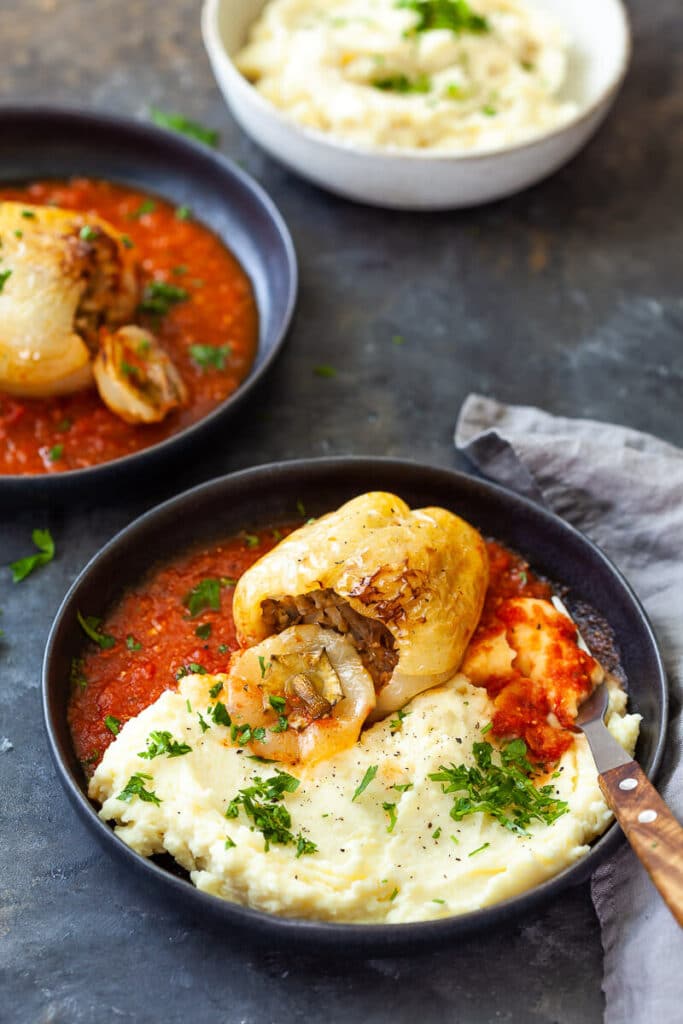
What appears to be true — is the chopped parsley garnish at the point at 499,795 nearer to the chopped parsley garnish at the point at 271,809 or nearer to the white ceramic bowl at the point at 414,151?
the chopped parsley garnish at the point at 271,809

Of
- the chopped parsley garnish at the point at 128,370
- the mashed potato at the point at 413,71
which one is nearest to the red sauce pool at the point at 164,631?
the chopped parsley garnish at the point at 128,370

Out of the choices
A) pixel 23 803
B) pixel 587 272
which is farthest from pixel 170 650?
pixel 587 272

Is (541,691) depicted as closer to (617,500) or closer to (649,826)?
(649,826)

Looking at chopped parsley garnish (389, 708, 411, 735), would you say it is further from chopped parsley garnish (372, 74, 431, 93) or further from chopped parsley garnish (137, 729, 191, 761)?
chopped parsley garnish (372, 74, 431, 93)

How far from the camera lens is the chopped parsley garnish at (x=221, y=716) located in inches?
166

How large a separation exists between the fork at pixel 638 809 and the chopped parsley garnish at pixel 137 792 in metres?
1.58

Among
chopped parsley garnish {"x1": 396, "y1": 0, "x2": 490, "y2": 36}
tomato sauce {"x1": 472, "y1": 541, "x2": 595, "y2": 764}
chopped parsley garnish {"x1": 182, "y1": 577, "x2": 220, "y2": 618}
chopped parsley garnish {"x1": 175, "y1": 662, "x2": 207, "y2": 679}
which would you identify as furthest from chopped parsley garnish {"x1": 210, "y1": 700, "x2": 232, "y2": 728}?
chopped parsley garnish {"x1": 396, "y1": 0, "x2": 490, "y2": 36}

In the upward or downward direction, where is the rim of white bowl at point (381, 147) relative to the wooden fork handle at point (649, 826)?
upward

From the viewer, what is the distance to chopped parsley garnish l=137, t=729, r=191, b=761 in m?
4.06

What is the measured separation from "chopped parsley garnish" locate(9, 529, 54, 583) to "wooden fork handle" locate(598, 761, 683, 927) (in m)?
2.69

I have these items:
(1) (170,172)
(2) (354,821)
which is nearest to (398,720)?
(2) (354,821)

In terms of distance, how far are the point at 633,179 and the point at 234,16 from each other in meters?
2.77

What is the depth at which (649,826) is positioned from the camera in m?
3.77

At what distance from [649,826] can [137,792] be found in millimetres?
1755
